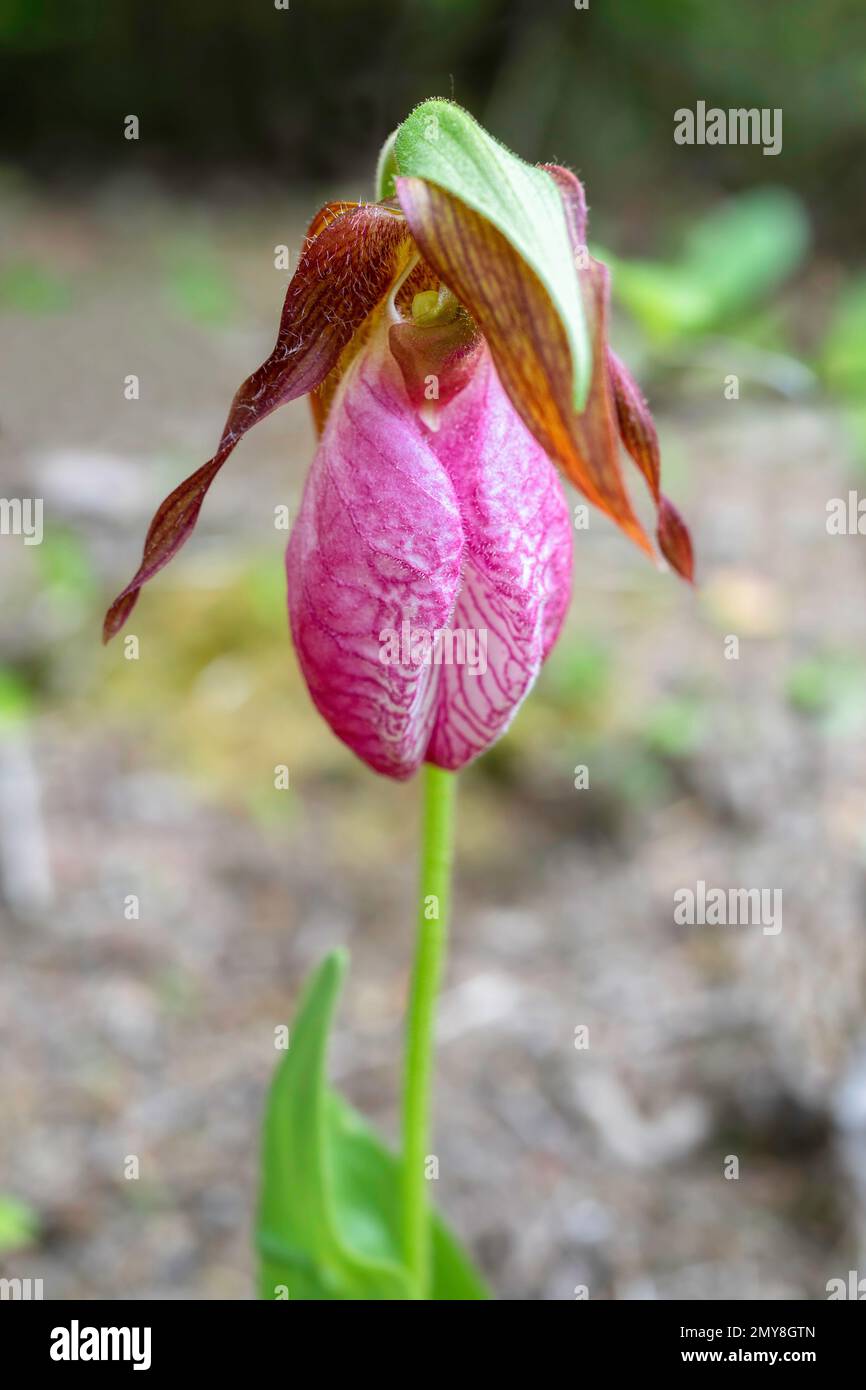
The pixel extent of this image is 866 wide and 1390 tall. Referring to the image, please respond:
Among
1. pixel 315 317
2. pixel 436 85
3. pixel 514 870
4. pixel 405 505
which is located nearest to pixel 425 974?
pixel 405 505

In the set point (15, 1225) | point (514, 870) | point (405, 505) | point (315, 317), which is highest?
point (315, 317)

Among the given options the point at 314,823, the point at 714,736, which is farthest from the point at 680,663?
the point at 314,823

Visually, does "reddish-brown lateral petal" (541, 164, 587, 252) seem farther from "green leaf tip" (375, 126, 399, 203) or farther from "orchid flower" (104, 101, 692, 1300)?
"green leaf tip" (375, 126, 399, 203)

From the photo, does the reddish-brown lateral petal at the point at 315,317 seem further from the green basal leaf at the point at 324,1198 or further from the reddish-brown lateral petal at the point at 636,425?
the green basal leaf at the point at 324,1198

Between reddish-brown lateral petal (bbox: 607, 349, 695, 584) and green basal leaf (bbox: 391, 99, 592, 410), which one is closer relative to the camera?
green basal leaf (bbox: 391, 99, 592, 410)

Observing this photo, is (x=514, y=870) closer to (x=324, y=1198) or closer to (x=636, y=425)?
(x=324, y=1198)

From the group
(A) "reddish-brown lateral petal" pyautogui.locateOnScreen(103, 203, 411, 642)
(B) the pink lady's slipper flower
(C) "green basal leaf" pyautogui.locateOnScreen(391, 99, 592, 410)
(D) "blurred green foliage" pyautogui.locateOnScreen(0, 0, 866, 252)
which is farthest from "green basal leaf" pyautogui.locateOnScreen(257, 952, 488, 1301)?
(D) "blurred green foliage" pyautogui.locateOnScreen(0, 0, 866, 252)
